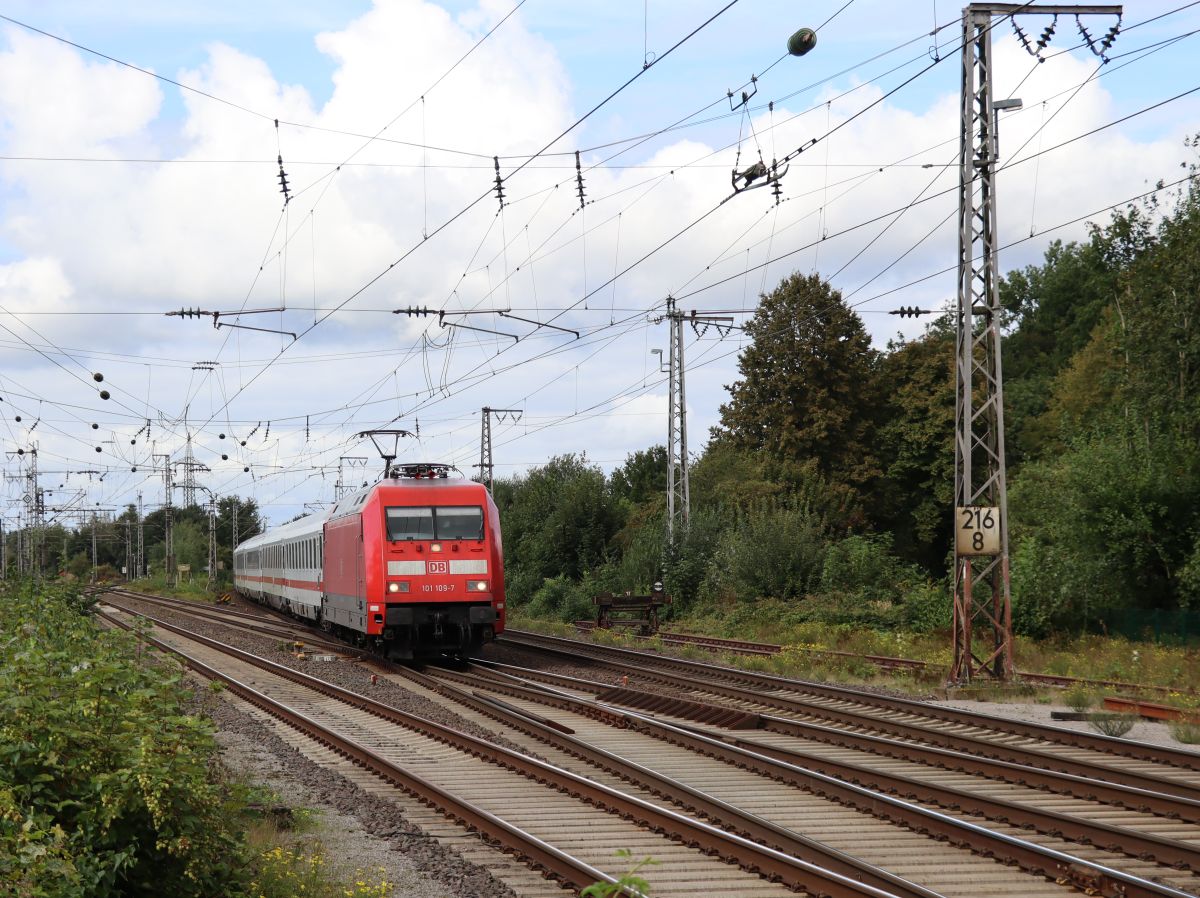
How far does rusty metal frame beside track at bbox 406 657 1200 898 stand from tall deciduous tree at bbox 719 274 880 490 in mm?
32276

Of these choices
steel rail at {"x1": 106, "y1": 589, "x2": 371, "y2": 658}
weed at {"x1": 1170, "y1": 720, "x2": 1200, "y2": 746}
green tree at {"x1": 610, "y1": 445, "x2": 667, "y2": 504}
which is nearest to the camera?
weed at {"x1": 1170, "y1": 720, "x2": 1200, "y2": 746}

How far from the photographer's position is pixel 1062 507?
91.4 feet

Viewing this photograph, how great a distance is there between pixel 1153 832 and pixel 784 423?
3817 cm

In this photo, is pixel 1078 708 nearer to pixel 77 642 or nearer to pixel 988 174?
pixel 988 174

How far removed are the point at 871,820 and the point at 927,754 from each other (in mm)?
2990

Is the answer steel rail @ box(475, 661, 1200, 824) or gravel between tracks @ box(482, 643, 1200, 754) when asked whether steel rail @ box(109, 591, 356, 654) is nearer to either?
gravel between tracks @ box(482, 643, 1200, 754)

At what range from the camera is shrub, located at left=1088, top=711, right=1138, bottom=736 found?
14.0m

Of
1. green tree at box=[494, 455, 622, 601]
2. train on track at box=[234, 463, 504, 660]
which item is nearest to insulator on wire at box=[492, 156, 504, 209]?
train on track at box=[234, 463, 504, 660]

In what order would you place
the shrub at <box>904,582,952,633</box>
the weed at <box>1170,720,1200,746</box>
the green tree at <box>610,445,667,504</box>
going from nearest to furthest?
the weed at <box>1170,720,1200,746</box> < the shrub at <box>904,582,952,633</box> < the green tree at <box>610,445,667,504</box>

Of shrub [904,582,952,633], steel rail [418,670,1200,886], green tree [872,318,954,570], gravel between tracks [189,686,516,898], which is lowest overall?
gravel between tracks [189,686,516,898]

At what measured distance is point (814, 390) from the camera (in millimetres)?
47750

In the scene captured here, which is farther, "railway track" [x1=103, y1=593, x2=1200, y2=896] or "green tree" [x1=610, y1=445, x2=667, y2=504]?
"green tree" [x1=610, y1=445, x2=667, y2=504]

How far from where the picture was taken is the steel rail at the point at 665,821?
7918mm

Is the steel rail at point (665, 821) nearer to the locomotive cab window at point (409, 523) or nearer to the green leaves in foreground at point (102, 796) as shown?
the green leaves in foreground at point (102, 796)
